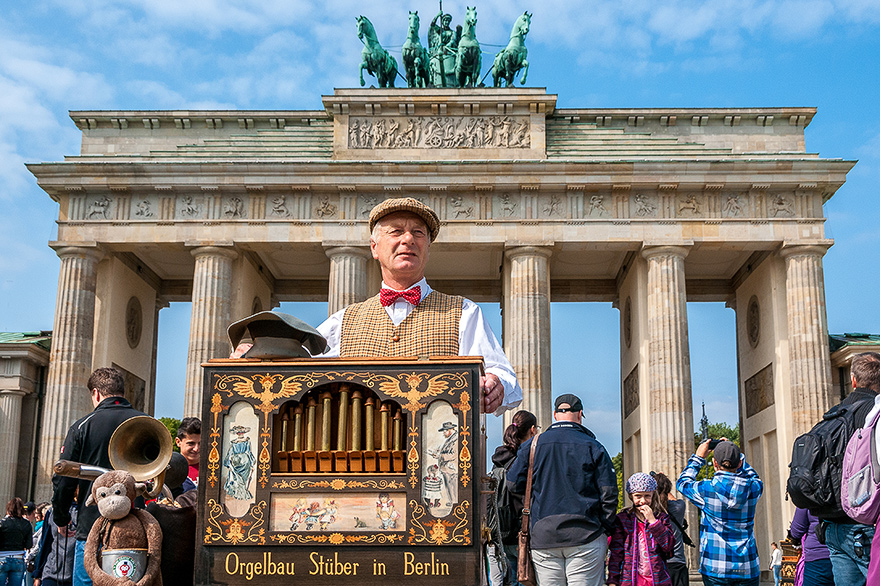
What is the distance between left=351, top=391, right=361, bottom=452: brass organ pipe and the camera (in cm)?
334

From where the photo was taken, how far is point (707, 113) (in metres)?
31.4

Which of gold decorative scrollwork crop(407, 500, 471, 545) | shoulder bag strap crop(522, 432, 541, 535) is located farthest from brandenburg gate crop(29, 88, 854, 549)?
gold decorative scrollwork crop(407, 500, 471, 545)

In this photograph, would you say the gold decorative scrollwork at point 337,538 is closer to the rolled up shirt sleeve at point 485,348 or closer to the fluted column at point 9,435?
the rolled up shirt sleeve at point 485,348

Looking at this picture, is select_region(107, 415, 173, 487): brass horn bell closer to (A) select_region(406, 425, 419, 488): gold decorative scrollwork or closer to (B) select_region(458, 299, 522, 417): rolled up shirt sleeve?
(A) select_region(406, 425, 419, 488): gold decorative scrollwork

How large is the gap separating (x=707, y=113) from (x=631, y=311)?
24.2 ft

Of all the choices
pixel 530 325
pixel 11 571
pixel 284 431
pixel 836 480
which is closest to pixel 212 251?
pixel 530 325

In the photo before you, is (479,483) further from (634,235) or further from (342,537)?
(634,235)

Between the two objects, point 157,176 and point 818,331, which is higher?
point 157,176

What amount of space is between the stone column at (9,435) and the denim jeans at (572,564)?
2837 cm

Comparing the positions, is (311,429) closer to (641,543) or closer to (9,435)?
(641,543)

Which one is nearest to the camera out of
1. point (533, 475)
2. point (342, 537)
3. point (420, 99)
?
point (342, 537)

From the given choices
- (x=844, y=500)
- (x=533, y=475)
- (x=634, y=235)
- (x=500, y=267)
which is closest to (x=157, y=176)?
(x=500, y=267)

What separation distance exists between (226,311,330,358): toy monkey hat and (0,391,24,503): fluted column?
30779 millimetres

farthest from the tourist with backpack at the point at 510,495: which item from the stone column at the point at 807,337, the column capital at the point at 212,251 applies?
the column capital at the point at 212,251
